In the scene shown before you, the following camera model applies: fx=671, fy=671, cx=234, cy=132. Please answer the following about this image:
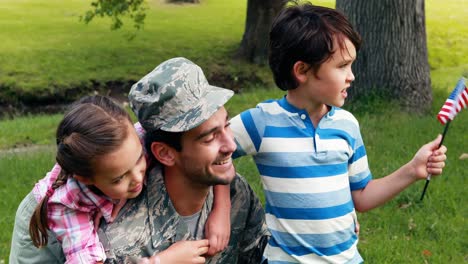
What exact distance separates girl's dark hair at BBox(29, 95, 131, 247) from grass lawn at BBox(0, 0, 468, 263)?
221cm

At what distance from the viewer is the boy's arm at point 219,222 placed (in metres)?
2.48

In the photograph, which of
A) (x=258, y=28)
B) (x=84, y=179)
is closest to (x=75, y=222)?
(x=84, y=179)

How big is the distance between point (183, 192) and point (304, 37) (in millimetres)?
723

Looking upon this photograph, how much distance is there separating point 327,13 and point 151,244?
42.2 inches

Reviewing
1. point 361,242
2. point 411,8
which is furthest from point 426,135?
point 361,242

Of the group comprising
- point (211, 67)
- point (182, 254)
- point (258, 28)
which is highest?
point (182, 254)

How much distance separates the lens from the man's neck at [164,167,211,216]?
2449 mm

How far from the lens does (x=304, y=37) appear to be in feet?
8.09

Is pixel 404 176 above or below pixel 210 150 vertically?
below

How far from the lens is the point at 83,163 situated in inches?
84.3

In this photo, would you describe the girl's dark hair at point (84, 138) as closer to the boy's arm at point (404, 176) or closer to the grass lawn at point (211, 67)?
the boy's arm at point (404, 176)

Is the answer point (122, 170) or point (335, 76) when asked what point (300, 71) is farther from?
point (122, 170)

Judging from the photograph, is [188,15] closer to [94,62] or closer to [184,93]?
[94,62]

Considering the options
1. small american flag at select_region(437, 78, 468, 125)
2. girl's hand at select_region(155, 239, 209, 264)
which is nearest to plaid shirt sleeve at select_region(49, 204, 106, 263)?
girl's hand at select_region(155, 239, 209, 264)
